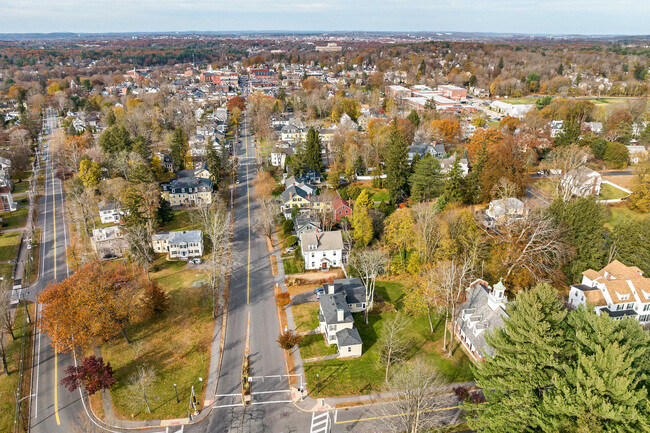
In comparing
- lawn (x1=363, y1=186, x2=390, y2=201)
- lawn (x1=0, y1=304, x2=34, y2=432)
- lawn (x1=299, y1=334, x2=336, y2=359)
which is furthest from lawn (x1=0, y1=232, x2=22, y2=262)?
lawn (x1=363, y1=186, x2=390, y2=201)

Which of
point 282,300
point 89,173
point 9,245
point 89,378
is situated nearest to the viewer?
point 89,378

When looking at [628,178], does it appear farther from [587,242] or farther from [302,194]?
[302,194]

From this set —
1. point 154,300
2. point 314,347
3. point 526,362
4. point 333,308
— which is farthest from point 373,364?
point 154,300

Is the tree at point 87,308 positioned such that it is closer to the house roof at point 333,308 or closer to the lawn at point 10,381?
the lawn at point 10,381

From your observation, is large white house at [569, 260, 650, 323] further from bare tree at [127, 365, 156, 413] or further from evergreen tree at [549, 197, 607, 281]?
bare tree at [127, 365, 156, 413]

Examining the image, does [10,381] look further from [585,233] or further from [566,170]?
[566,170]
